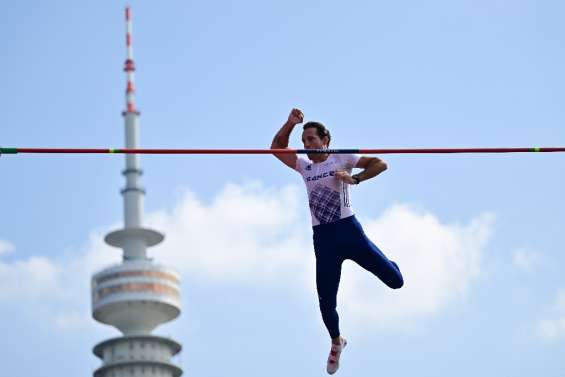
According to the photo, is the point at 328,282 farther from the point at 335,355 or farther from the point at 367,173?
the point at 367,173

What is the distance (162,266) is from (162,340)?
12.8 metres

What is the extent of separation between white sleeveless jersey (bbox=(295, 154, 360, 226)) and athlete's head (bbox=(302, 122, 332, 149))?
262mm

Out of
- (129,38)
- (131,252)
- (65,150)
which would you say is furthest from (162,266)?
(65,150)

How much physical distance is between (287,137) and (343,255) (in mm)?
2126

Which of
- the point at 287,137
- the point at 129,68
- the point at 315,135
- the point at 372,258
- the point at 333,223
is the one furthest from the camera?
the point at 129,68

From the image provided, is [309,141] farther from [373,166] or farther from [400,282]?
[400,282]

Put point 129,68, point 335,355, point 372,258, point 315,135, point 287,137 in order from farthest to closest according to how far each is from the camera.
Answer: point 129,68, point 287,137, point 335,355, point 315,135, point 372,258

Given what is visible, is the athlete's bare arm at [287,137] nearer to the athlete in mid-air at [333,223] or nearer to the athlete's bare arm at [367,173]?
the athlete in mid-air at [333,223]

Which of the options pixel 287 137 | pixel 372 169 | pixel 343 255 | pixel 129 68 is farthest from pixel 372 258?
pixel 129 68

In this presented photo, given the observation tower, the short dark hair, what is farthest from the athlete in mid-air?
the observation tower

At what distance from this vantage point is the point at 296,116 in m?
17.7

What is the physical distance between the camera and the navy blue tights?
17.1 meters

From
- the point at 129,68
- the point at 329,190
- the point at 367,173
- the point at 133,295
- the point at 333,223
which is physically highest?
the point at 129,68

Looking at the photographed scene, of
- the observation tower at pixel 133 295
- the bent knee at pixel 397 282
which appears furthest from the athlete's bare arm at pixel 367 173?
the observation tower at pixel 133 295
